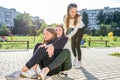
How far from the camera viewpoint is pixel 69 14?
18.4 ft

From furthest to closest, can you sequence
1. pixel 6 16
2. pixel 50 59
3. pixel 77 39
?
pixel 6 16 < pixel 77 39 < pixel 50 59

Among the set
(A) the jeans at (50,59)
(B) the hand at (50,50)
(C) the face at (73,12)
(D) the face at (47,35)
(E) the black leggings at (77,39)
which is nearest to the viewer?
(A) the jeans at (50,59)

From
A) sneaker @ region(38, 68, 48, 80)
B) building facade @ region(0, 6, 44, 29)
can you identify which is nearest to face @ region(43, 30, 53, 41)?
Result: sneaker @ region(38, 68, 48, 80)

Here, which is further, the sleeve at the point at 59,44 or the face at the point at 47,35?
the face at the point at 47,35

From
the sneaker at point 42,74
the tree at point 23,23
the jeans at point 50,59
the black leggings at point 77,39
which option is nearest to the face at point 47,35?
the jeans at point 50,59

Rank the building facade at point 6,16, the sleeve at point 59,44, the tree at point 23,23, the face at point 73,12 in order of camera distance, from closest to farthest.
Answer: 1. the sleeve at point 59,44
2. the face at point 73,12
3. the tree at point 23,23
4. the building facade at point 6,16

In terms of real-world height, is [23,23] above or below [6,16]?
below

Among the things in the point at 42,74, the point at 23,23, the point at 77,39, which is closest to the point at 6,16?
the point at 23,23

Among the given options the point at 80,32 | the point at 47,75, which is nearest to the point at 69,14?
the point at 80,32

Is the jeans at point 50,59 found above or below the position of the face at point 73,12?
below

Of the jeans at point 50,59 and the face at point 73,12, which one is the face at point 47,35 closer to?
the jeans at point 50,59

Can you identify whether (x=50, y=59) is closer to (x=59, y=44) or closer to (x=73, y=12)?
(x=59, y=44)

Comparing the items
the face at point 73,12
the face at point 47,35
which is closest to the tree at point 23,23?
the face at point 73,12

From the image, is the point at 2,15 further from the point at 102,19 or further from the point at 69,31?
the point at 69,31
